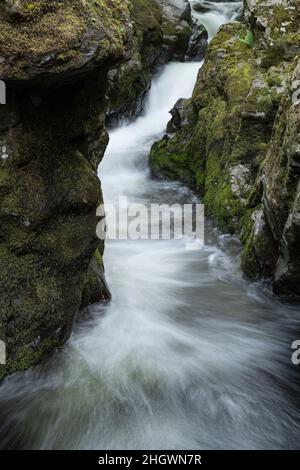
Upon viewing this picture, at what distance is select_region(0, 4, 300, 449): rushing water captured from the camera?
4406 millimetres

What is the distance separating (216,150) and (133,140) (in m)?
6.05

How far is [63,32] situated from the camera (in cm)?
397

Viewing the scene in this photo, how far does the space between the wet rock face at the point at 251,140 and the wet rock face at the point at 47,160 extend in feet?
8.44

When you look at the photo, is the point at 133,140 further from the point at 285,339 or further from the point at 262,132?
the point at 285,339

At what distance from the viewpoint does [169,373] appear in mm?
5266

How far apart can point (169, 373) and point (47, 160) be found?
2.56 meters

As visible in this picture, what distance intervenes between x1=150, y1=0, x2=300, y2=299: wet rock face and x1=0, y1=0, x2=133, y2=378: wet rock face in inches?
101
